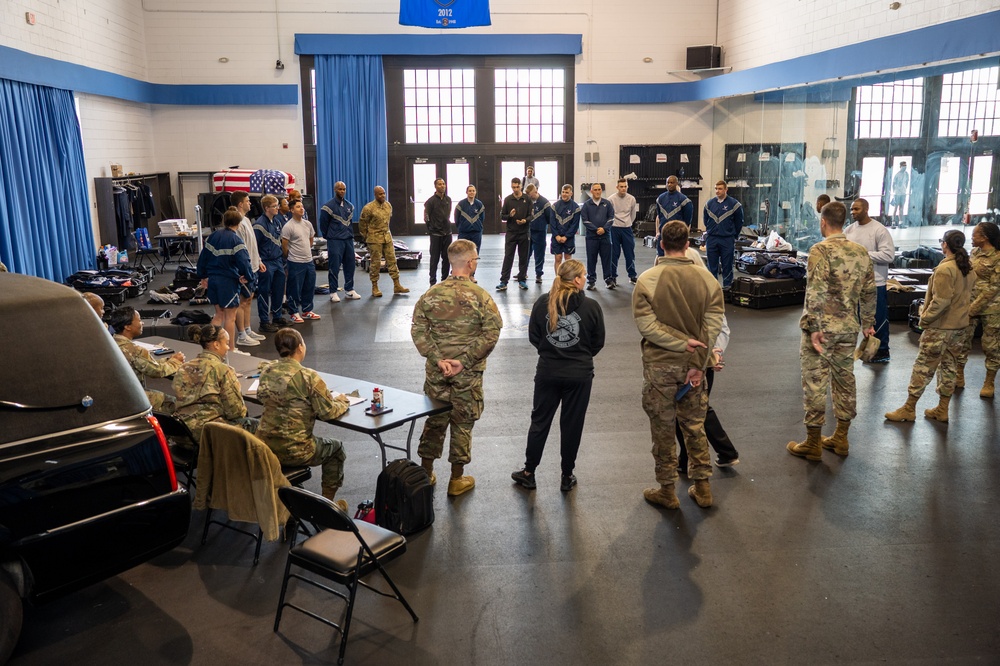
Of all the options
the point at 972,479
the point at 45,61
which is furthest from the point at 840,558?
the point at 45,61

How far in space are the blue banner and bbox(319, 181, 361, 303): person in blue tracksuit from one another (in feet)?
13.4

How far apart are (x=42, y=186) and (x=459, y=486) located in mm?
11091

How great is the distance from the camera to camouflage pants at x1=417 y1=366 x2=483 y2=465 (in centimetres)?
532

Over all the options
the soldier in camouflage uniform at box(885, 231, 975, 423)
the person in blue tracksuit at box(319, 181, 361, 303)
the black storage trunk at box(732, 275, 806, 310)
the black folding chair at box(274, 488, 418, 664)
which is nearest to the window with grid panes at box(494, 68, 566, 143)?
the person in blue tracksuit at box(319, 181, 361, 303)

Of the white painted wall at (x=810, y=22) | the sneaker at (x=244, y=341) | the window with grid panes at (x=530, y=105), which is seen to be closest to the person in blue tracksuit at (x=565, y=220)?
the sneaker at (x=244, y=341)

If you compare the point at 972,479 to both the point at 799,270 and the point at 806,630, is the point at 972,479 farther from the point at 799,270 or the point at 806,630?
the point at 799,270

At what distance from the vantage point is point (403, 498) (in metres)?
4.98

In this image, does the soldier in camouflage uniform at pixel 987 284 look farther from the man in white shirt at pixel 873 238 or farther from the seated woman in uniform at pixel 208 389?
the seated woman in uniform at pixel 208 389

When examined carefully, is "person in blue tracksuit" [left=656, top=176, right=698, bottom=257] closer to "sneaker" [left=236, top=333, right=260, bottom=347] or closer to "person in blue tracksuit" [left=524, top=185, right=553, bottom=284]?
"person in blue tracksuit" [left=524, top=185, right=553, bottom=284]

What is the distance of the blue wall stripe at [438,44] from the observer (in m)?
19.7

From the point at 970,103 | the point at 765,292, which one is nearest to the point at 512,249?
the point at 765,292

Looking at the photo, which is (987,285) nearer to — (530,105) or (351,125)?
(530,105)

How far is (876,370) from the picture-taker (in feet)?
27.9

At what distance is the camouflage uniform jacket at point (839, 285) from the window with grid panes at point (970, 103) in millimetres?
6970
